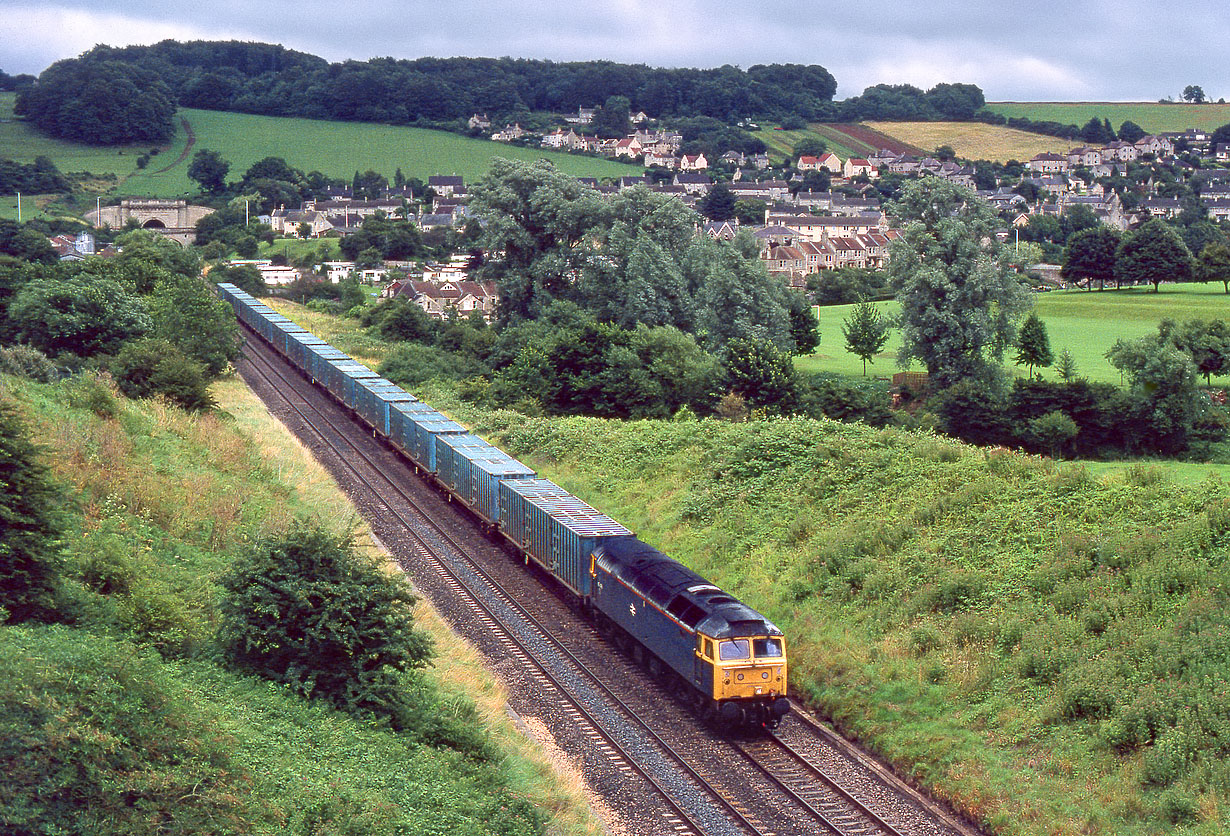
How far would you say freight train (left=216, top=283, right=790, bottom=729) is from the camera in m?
19.4

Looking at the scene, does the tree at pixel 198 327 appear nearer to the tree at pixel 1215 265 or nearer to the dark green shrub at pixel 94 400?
the dark green shrub at pixel 94 400

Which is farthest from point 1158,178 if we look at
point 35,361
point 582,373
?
point 35,361

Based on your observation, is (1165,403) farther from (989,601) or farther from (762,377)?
(989,601)

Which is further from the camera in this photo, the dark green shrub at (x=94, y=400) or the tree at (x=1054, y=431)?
the tree at (x=1054, y=431)

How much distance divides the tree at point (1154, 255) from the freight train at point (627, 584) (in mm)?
73254

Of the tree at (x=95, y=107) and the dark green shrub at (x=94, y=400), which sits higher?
the tree at (x=95, y=107)

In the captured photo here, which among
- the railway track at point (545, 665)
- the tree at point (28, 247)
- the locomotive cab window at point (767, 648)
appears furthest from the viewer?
the tree at point (28, 247)

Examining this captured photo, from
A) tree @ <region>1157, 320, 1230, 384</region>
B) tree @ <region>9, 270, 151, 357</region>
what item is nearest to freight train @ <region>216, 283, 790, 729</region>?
tree @ <region>9, 270, 151, 357</region>

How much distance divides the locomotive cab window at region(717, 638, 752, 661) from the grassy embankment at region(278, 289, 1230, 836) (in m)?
2.62

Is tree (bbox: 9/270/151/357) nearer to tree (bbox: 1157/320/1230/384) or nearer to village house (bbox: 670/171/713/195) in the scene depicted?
tree (bbox: 1157/320/1230/384)

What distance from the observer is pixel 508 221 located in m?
63.2

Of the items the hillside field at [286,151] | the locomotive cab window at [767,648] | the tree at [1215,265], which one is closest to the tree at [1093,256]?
the tree at [1215,265]

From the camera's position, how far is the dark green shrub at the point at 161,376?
39.9 metres

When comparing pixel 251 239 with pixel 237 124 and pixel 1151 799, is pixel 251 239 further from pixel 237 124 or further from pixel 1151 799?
pixel 1151 799
